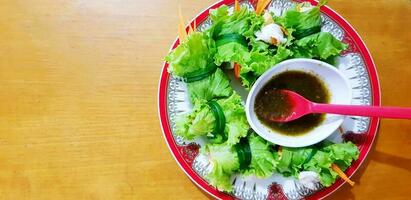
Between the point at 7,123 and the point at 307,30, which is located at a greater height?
the point at 307,30

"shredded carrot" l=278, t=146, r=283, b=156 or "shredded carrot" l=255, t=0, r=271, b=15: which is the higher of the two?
"shredded carrot" l=255, t=0, r=271, b=15

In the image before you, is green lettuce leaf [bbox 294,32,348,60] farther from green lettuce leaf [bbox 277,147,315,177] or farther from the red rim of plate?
green lettuce leaf [bbox 277,147,315,177]

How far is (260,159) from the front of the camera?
3.84 ft

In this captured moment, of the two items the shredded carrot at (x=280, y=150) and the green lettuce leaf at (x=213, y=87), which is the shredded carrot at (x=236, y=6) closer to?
the green lettuce leaf at (x=213, y=87)

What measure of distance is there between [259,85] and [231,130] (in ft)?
0.42

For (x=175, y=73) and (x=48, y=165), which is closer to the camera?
(x=175, y=73)

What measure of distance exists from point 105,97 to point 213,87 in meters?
0.30

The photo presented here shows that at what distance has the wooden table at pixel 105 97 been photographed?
1.28 meters

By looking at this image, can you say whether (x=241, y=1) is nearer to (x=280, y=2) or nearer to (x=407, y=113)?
(x=280, y=2)

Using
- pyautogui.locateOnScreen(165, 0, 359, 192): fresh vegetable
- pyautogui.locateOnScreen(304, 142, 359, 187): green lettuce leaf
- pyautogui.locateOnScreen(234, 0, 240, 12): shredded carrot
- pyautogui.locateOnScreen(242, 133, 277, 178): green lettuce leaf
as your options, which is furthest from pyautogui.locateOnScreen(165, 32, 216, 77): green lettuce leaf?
pyautogui.locateOnScreen(304, 142, 359, 187): green lettuce leaf

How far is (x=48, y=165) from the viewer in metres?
1.28

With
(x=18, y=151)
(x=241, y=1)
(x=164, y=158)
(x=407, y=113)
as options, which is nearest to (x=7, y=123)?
Answer: (x=18, y=151)

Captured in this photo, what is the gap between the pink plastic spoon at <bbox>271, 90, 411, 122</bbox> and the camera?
109 centimetres

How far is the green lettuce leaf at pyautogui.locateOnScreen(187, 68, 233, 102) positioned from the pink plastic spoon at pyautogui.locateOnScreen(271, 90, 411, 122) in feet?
0.46
